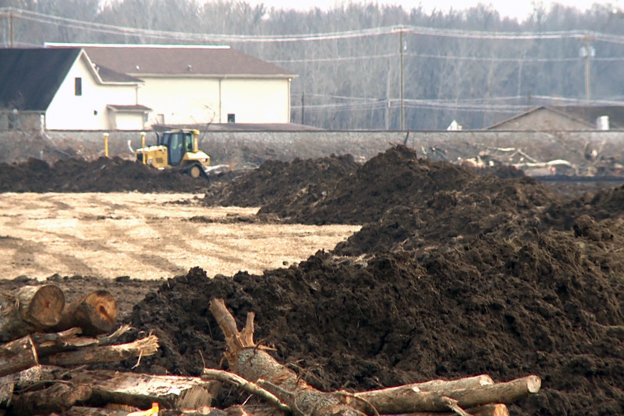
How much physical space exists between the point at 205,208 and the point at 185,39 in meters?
69.1

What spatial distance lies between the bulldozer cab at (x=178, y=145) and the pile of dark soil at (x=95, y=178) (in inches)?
67.2

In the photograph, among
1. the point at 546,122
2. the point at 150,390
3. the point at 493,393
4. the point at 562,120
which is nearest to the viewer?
the point at 493,393

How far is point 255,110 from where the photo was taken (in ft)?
205

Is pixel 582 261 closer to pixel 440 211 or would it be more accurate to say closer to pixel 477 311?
pixel 477 311

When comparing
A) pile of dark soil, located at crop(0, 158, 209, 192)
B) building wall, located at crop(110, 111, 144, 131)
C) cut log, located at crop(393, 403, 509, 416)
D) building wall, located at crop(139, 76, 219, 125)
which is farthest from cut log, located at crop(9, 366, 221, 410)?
building wall, located at crop(139, 76, 219, 125)

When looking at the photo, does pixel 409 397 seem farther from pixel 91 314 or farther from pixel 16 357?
pixel 16 357

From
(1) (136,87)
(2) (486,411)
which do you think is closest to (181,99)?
(1) (136,87)

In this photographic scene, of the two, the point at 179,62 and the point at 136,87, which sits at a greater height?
the point at 179,62

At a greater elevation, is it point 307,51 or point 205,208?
point 307,51

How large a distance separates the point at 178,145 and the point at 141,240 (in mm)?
16774

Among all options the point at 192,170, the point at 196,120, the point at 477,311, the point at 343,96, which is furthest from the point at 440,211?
Answer: the point at 343,96

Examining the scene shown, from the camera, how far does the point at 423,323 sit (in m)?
7.07

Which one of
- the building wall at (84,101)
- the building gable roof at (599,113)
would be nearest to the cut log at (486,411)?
the building wall at (84,101)

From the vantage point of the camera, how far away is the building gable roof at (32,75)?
49656mm
